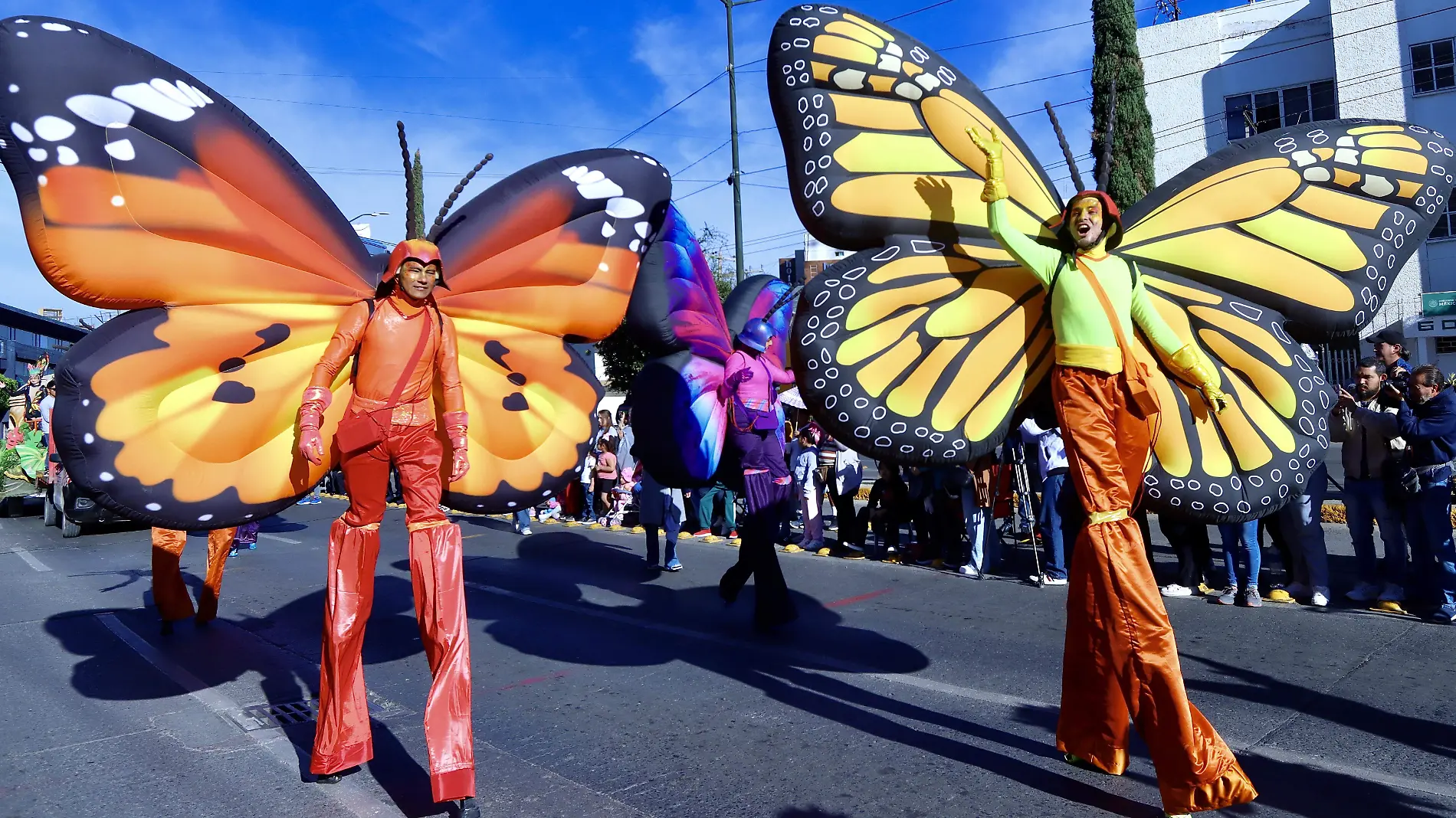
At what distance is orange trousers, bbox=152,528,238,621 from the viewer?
6.09 m

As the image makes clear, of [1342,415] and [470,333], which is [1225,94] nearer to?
[1342,415]

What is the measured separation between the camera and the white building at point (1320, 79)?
18.7 meters

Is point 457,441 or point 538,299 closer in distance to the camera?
point 457,441

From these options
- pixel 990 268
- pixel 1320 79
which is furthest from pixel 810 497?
pixel 1320 79

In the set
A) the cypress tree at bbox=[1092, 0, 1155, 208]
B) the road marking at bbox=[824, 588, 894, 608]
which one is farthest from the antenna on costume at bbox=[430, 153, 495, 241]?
the cypress tree at bbox=[1092, 0, 1155, 208]

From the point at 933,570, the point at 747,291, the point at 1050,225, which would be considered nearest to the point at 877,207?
the point at 1050,225

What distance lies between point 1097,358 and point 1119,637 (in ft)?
3.12

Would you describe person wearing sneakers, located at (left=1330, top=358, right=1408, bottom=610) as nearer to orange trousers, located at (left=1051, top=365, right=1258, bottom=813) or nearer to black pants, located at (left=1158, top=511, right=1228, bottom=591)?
black pants, located at (left=1158, top=511, right=1228, bottom=591)

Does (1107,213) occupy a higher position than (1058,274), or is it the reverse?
(1107,213)

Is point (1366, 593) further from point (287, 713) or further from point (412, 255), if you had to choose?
point (287, 713)

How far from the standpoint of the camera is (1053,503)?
7.70 m

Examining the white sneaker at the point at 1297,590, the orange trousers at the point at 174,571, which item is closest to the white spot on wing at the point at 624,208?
the orange trousers at the point at 174,571

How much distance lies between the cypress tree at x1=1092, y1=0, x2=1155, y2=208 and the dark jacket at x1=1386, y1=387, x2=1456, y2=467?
27.2 feet

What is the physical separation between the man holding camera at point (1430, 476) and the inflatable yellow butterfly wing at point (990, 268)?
311 centimetres
